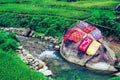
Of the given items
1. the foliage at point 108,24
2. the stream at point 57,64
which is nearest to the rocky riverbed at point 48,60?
the stream at point 57,64

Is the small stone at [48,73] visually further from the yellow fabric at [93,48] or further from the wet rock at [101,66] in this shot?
the yellow fabric at [93,48]

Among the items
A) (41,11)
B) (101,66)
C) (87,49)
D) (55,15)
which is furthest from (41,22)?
(101,66)

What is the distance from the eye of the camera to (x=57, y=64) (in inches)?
1495

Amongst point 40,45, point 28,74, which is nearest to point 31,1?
point 40,45

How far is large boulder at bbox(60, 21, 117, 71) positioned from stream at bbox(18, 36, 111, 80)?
2.13ft

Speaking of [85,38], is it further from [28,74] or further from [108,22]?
[28,74]

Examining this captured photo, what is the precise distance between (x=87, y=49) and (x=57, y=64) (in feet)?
9.71

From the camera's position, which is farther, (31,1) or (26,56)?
(31,1)

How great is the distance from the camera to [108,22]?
142ft

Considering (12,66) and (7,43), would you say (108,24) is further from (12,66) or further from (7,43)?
(12,66)

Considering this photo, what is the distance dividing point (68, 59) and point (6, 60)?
711 centimetres

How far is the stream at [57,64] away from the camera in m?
35.5

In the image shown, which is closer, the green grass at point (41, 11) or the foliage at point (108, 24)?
the foliage at point (108, 24)

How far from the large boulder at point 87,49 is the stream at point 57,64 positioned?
25.6 inches
